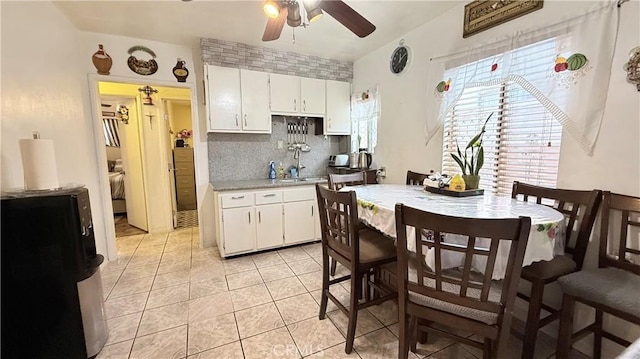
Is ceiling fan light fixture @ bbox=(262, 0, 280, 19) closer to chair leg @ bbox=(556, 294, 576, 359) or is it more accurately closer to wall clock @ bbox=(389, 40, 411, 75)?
wall clock @ bbox=(389, 40, 411, 75)

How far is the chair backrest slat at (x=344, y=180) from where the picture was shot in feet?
7.84

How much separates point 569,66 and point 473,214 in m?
1.20

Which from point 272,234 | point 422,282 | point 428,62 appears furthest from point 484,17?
point 272,234

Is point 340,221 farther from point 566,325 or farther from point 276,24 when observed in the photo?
point 276,24

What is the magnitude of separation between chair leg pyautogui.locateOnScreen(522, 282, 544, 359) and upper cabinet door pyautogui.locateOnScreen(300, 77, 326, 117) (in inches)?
114

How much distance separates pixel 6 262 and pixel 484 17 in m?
3.47

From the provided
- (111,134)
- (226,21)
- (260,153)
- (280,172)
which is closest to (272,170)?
(280,172)

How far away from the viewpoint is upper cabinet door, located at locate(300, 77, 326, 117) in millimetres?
3539

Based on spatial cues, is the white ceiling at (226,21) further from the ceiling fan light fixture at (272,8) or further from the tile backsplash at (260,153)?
the tile backsplash at (260,153)

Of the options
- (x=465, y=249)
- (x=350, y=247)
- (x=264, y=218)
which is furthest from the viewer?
(x=264, y=218)

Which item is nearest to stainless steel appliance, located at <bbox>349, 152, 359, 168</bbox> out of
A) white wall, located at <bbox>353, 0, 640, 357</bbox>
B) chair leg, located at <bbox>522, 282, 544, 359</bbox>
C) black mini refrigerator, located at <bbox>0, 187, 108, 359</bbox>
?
white wall, located at <bbox>353, 0, 640, 357</bbox>

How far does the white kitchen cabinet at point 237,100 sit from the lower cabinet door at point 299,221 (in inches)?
40.2

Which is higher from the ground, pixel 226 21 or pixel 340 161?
pixel 226 21

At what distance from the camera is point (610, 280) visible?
139 cm
